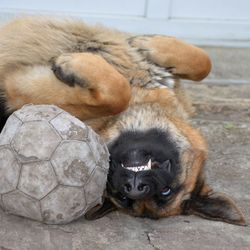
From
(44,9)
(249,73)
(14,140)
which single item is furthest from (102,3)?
(14,140)

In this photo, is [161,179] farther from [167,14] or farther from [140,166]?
[167,14]

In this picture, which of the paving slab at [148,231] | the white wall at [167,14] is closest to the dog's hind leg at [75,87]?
the paving slab at [148,231]

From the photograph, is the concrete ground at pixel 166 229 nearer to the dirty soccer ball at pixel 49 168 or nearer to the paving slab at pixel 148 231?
the paving slab at pixel 148 231

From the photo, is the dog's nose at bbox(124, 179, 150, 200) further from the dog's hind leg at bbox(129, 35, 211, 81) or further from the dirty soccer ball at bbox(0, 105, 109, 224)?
the dog's hind leg at bbox(129, 35, 211, 81)

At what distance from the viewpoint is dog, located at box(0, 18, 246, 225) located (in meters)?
4.21

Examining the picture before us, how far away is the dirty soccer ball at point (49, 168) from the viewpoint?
3.74 meters

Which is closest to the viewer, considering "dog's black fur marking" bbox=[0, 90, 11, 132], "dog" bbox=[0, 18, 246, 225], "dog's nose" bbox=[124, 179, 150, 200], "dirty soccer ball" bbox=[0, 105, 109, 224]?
"dirty soccer ball" bbox=[0, 105, 109, 224]

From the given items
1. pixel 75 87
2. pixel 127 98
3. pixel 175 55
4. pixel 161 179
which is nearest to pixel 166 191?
pixel 161 179

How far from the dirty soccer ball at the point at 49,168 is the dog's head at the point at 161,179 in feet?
0.66

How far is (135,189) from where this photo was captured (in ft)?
12.9

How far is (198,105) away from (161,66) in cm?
159

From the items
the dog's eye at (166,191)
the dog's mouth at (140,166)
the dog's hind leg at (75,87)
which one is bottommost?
the dog's eye at (166,191)

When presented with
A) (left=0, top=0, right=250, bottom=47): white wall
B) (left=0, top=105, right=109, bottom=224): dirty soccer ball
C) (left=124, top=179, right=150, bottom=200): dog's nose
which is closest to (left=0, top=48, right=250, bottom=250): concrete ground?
(left=0, top=105, right=109, bottom=224): dirty soccer ball

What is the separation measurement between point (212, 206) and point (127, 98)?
880 millimetres
